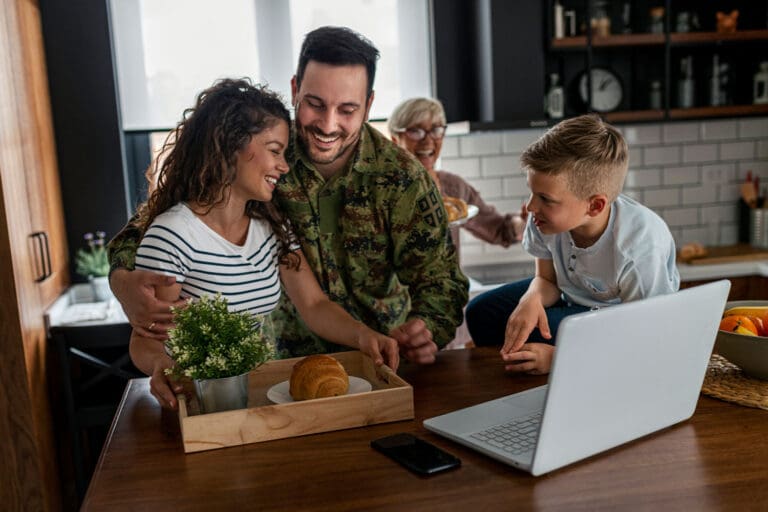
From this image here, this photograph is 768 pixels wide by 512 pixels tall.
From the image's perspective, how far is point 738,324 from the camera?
4.98 feet

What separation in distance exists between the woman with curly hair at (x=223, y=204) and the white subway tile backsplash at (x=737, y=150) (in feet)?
10.9

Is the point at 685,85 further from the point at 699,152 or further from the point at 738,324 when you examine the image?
the point at 738,324

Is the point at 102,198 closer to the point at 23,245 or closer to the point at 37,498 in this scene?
the point at 23,245

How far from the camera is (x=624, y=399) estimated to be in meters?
1.21

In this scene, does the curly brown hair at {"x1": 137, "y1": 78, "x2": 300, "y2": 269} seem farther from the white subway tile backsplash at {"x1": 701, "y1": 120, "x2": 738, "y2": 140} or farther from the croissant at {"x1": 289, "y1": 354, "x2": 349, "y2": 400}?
the white subway tile backsplash at {"x1": 701, "y1": 120, "x2": 738, "y2": 140}

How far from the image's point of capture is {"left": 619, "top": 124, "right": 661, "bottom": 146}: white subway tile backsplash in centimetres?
425

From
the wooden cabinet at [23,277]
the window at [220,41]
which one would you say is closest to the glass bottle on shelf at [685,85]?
the window at [220,41]

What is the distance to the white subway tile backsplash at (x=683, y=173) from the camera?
13.6 ft

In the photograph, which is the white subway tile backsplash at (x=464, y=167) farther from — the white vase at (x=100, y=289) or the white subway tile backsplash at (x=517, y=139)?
the white vase at (x=100, y=289)

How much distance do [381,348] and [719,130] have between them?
344cm

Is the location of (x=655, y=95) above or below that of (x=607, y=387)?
above

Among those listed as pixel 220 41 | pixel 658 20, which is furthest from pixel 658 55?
pixel 220 41

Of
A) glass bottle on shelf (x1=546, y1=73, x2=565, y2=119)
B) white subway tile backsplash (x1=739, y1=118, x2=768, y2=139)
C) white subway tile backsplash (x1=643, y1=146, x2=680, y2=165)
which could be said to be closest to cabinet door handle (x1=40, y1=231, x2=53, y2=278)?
glass bottle on shelf (x1=546, y1=73, x2=565, y2=119)

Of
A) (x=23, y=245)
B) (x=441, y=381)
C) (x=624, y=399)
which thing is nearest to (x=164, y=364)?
(x=441, y=381)
